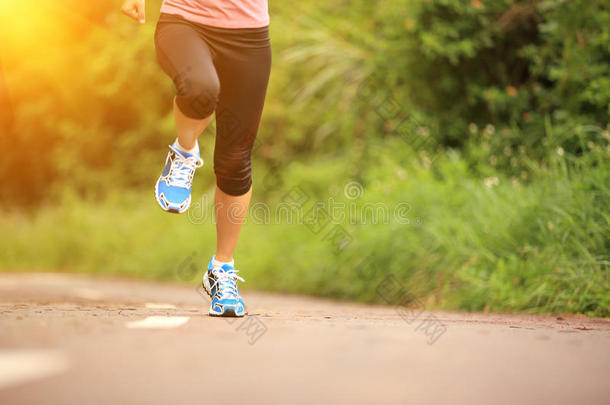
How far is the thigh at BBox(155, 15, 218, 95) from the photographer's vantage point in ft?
10.6

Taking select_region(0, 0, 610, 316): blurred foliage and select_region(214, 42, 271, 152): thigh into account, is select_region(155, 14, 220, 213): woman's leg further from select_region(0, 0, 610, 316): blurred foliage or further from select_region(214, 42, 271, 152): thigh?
select_region(0, 0, 610, 316): blurred foliage

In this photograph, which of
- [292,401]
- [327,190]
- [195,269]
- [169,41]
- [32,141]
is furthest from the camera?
[32,141]

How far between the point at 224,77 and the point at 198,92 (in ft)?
1.34

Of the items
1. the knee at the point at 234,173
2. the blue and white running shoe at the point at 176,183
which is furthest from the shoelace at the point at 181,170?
the knee at the point at 234,173

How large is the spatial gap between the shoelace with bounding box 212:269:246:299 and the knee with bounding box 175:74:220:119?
80cm

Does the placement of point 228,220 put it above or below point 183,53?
below

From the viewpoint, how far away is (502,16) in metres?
7.75

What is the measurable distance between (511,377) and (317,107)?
31.8 feet

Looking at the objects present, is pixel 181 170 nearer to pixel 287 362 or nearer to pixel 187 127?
pixel 187 127

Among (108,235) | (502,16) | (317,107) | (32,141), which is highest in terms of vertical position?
(502,16)

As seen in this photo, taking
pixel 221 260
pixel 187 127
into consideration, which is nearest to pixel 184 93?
pixel 187 127

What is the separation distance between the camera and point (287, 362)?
7.66 ft

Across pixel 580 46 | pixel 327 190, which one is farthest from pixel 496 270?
pixel 327 190

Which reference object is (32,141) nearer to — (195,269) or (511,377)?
(195,269)
